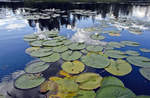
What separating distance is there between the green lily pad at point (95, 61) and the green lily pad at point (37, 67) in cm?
107

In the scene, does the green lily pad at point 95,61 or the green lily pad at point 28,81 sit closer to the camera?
the green lily pad at point 28,81

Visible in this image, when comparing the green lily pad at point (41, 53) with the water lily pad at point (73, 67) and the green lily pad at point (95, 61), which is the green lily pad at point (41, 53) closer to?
the water lily pad at point (73, 67)

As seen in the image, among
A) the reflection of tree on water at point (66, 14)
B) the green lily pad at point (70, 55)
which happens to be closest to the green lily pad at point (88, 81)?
the green lily pad at point (70, 55)

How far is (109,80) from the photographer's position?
2.35 metres

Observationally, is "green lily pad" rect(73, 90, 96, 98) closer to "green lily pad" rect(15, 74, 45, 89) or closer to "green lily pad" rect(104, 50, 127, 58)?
"green lily pad" rect(15, 74, 45, 89)

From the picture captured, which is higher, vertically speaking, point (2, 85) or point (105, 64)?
point (105, 64)

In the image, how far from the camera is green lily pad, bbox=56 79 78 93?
2127 millimetres

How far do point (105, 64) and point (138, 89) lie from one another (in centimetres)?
90

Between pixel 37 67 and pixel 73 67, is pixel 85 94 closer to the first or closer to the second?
pixel 73 67

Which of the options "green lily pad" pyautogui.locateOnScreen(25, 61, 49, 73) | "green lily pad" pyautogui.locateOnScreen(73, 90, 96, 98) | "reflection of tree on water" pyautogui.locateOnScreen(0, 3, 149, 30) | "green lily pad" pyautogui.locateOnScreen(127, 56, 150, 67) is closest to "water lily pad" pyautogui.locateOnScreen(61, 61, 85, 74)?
"green lily pad" pyautogui.locateOnScreen(25, 61, 49, 73)

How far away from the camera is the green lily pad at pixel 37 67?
271 cm

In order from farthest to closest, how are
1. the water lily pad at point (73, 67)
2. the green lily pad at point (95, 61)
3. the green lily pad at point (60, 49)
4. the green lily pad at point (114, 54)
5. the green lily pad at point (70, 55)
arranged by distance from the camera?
the green lily pad at point (60, 49) < the green lily pad at point (114, 54) < the green lily pad at point (70, 55) < the green lily pad at point (95, 61) < the water lily pad at point (73, 67)

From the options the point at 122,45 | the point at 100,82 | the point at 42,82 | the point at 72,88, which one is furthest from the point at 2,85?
the point at 122,45

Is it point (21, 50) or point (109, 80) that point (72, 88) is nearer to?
point (109, 80)
